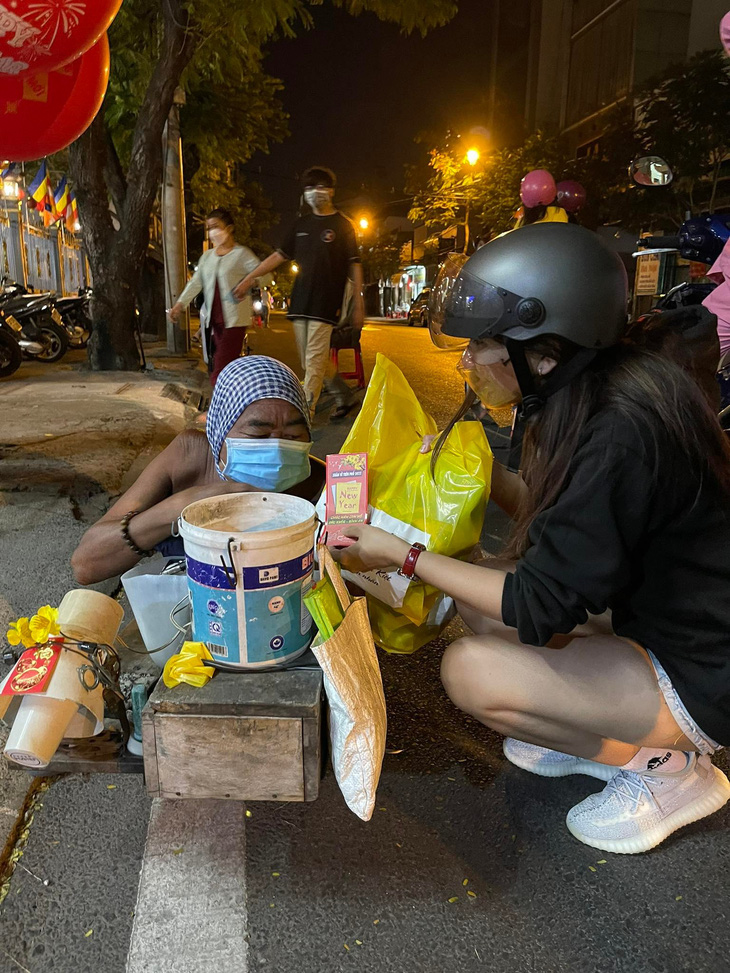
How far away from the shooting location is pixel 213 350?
6.93 m

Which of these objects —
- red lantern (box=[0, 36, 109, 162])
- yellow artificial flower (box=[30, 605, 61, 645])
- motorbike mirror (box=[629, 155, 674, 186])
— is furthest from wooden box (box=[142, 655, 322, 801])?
motorbike mirror (box=[629, 155, 674, 186])

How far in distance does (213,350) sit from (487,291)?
18.2 ft

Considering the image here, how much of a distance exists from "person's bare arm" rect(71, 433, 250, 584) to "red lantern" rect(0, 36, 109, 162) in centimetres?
240

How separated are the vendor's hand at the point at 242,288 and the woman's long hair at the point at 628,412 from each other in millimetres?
5157

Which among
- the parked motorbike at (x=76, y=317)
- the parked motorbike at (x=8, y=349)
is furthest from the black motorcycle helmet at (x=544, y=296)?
the parked motorbike at (x=76, y=317)

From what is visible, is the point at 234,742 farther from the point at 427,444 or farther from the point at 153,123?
the point at 153,123

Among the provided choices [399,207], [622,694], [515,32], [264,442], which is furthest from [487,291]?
[399,207]

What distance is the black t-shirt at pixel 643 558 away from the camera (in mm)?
1549

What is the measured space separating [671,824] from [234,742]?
1.20m

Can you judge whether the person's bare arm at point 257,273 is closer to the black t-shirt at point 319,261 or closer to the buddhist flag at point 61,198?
the black t-shirt at point 319,261

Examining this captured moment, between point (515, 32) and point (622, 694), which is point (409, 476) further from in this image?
point (515, 32)

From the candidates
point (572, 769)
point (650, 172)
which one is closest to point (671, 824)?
point (572, 769)

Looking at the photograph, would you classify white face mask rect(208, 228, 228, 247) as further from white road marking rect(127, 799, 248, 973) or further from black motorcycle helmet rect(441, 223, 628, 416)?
white road marking rect(127, 799, 248, 973)

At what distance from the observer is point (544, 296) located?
66.2 inches
